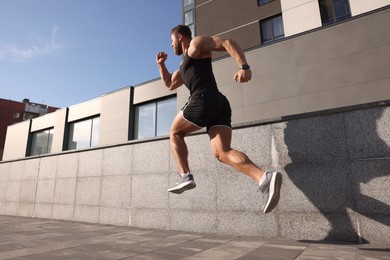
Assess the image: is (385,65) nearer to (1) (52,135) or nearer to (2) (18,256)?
(2) (18,256)

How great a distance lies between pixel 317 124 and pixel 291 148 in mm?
538

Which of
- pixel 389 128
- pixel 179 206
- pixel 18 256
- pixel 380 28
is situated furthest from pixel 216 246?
pixel 380 28

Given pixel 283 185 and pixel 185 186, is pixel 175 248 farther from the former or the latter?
pixel 283 185

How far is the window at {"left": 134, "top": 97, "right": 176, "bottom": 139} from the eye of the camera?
55.8 feet

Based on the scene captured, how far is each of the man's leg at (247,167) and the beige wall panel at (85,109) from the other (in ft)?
65.3

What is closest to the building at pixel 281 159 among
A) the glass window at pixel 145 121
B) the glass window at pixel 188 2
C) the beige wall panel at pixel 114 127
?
the glass window at pixel 145 121

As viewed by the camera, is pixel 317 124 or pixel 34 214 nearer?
pixel 317 124

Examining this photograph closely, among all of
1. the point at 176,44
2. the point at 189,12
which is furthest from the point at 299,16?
the point at 176,44

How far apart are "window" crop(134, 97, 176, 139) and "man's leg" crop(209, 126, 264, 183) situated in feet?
44.2

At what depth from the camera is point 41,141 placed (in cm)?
2723

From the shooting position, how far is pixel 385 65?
32.1 ft

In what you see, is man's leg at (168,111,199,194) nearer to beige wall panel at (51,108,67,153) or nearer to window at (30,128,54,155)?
beige wall panel at (51,108,67,153)

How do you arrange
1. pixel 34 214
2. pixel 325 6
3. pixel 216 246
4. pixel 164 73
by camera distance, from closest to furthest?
pixel 216 246 < pixel 164 73 < pixel 34 214 < pixel 325 6

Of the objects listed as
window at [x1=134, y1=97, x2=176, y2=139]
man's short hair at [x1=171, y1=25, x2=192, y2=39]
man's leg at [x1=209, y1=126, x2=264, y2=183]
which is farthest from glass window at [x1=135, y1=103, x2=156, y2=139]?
man's leg at [x1=209, y1=126, x2=264, y2=183]
